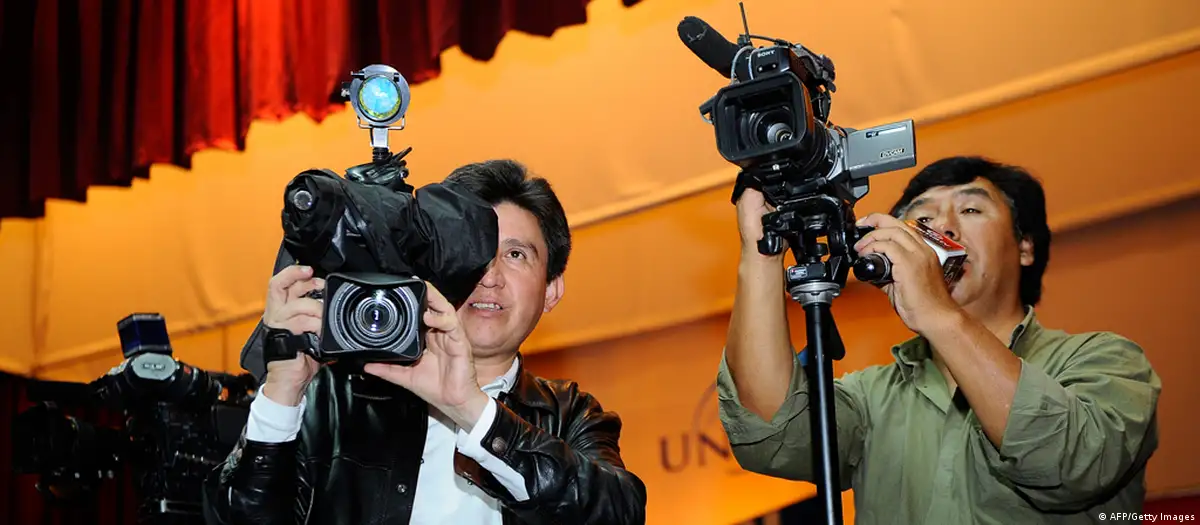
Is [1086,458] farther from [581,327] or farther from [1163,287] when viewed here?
[581,327]

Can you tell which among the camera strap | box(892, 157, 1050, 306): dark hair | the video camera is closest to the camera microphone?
the camera strap

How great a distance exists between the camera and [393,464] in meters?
1.41

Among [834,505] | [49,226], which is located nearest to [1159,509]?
[834,505]

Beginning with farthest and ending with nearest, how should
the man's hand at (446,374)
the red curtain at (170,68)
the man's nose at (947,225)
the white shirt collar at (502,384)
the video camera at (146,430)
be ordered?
1. the red curtain at (170,68)
2. the video camera at (146,430)
3. the man's nose at (947,225)
4. the white shirt collar at (502,384)
5. the man's hand at (446,374)

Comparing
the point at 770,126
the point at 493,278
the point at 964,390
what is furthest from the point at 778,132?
the point at 493,278

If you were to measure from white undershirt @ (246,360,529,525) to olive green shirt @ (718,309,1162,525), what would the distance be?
→ 0.35 meters

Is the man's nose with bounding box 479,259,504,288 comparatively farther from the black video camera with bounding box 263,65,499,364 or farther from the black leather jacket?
the black video camera with bounding box 263,65,499,364

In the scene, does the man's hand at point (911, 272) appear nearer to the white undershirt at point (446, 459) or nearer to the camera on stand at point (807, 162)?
the camera on stand at point (807, 162)

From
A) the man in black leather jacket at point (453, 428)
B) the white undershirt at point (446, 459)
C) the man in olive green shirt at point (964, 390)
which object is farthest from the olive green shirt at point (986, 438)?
the white undershirt at point (446, 459)

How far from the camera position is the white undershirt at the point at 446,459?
1241mm

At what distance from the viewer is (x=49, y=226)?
3.60 meters

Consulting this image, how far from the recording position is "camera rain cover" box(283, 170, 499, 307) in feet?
3.65

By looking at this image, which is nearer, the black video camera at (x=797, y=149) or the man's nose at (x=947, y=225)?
the black video camera at (x=797, y=149)

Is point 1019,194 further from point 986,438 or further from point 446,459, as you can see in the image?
point 446,459
